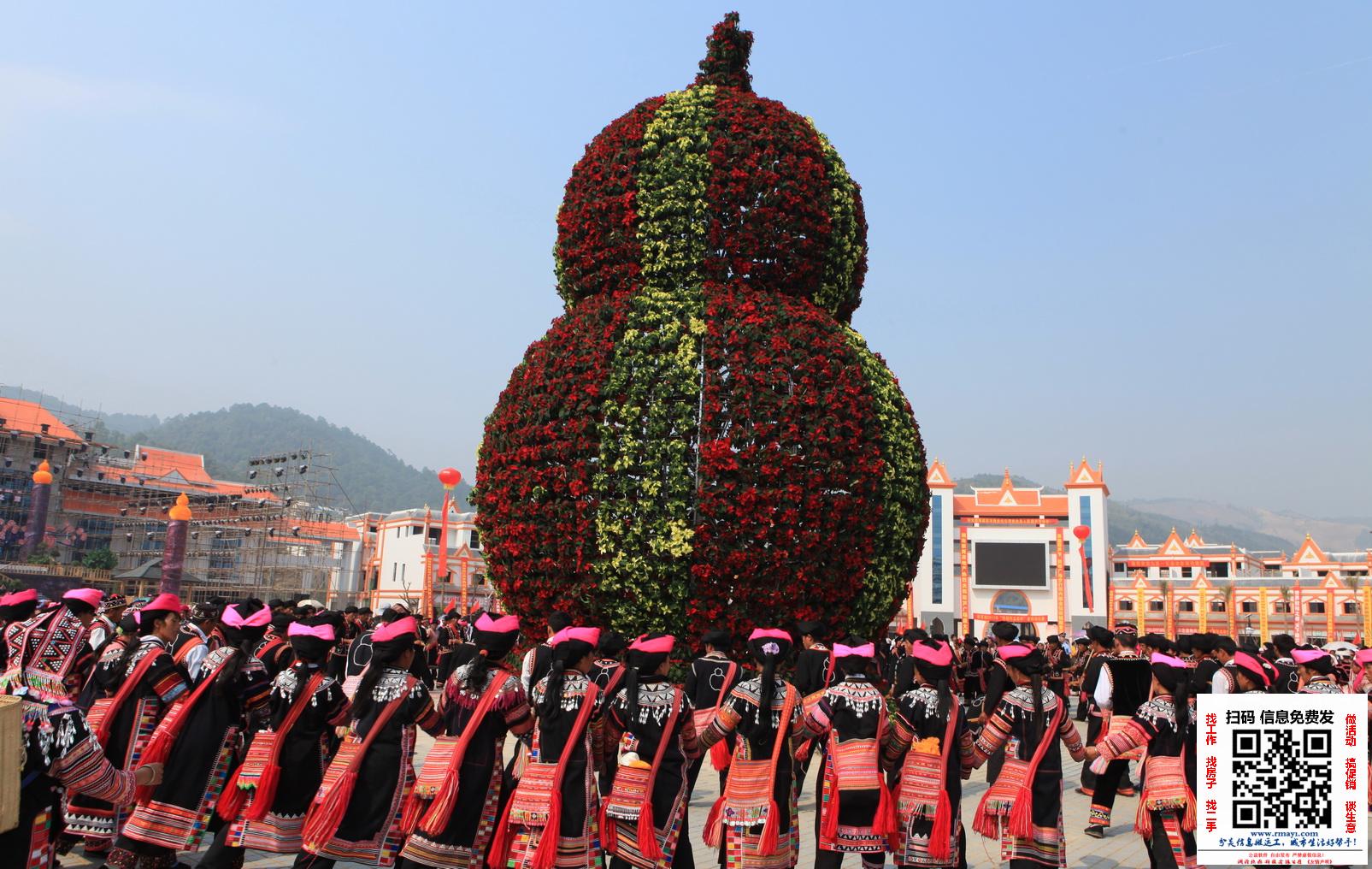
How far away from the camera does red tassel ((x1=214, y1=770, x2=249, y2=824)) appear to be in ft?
18.8

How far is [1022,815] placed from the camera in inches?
239

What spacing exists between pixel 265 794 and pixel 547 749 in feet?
5.36

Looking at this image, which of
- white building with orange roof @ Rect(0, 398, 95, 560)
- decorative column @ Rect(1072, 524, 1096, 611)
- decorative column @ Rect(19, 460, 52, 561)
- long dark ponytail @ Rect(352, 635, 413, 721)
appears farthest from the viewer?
decorative column @ Rect(1072, 524, 1096, 611)

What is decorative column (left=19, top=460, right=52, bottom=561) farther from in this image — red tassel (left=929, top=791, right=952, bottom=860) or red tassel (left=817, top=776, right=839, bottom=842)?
red tassel (left=929, top=791, right=952, bottom=860)

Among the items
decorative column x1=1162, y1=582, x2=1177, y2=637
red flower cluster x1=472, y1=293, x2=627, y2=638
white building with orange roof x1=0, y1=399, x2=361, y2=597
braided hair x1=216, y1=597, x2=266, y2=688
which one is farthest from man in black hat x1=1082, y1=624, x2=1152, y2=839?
decorative column x1=1162, y1=582, x2=1177, y2=637

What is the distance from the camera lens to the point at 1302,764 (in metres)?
6.31

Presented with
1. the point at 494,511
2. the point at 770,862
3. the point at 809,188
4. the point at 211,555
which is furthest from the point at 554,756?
the point at 211,555

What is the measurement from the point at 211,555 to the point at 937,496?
43.3 metres

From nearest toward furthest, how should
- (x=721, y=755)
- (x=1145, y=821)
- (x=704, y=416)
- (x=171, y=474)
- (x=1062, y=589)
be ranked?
(x=1145, y=821), (x=721, y=755), (x=704, y=416), (x=1062, y=589), (x=171, y=474)

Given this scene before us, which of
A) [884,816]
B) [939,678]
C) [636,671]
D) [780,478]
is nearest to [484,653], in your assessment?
[636,671]

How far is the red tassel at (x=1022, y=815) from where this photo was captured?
6043mm

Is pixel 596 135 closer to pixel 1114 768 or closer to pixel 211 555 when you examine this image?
pixel 1114 768

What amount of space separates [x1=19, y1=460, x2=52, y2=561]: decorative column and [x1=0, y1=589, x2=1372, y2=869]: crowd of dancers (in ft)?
165

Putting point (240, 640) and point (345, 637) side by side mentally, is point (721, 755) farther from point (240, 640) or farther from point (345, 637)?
point (345, 637)
